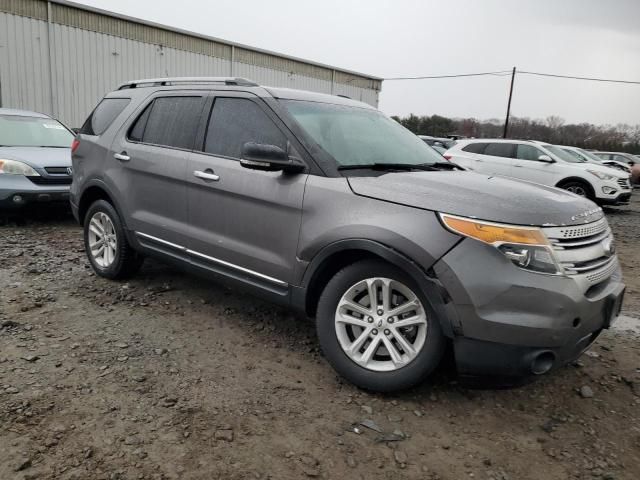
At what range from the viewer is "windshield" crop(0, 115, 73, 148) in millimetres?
7383

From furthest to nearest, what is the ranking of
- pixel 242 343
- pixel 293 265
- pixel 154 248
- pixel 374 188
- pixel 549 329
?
pixel 154 248
pixel 242 343
pixel 293 265
pixel 374 188
pixel 549 329

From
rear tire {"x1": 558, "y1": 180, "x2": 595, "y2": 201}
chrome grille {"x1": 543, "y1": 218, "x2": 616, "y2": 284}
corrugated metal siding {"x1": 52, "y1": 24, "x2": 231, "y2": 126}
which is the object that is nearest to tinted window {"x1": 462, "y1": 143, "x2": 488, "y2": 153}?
rear tire {"x1": 558, "y1": 180, "x2": 595, "y2": 201}

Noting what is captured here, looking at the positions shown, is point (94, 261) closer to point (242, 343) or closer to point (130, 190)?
point (130, 190)

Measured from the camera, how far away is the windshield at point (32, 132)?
24.2 feet

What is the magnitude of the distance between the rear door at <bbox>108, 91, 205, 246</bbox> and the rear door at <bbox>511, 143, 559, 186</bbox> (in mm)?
9610

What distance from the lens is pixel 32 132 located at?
7703mm

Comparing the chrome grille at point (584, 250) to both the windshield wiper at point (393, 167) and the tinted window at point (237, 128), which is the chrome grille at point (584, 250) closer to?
the windshield wiper at point (393, 167)

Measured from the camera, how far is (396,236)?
2.58 m

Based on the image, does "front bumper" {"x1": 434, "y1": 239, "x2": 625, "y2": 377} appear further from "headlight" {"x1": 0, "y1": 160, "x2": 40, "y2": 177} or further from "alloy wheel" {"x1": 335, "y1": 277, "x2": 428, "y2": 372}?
"headlight" {"x1": 0, "y1": 160, "x2": 40, "y2": 177}

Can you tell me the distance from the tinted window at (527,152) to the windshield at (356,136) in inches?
355

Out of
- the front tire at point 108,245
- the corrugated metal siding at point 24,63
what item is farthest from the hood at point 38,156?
the corrugated metal siding at point 24,63

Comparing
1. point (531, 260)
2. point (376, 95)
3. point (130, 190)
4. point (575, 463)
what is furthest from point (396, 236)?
point (376, 95)

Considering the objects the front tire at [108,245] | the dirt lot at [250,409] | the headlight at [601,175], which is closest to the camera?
the dirt lot at [250,409]

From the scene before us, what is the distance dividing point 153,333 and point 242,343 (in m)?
0.65
